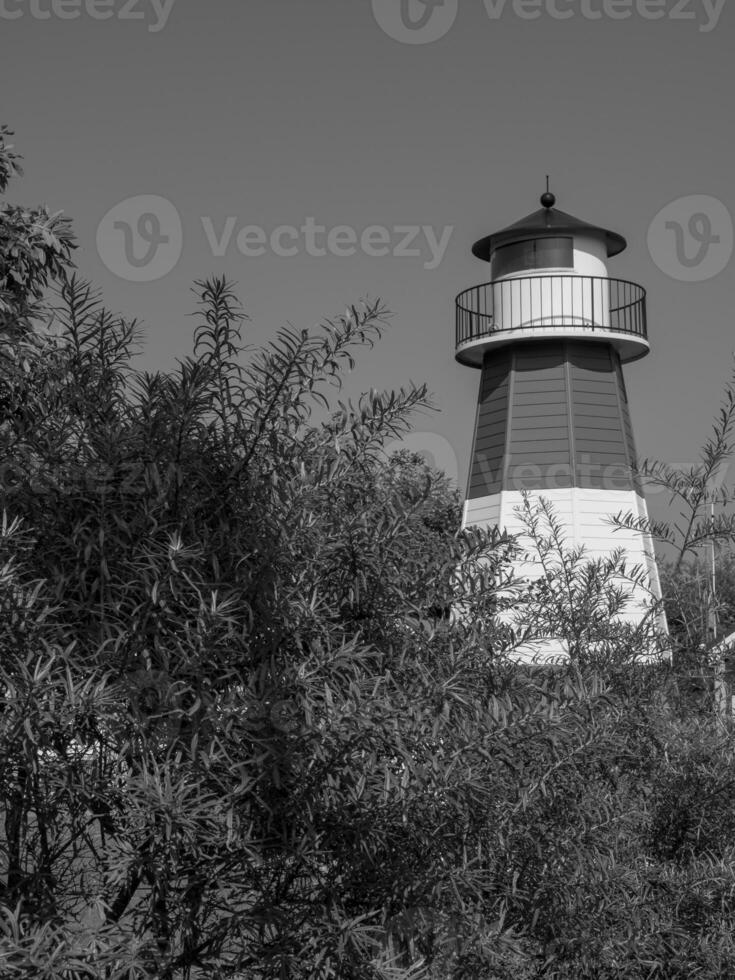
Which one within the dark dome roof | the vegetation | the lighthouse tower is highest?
the dark dome roof

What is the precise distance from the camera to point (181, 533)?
369cm

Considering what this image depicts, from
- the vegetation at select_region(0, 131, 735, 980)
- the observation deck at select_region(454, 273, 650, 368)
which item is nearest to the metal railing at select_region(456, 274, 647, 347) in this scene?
the observation deck at select_region(454, 273, 650, 368)

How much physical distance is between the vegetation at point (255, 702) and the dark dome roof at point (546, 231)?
76.3ft

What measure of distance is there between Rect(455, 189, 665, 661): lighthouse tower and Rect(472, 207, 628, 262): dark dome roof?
2 centimetres

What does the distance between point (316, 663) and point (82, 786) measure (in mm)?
697

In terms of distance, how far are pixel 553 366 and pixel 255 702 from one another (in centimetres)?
2410

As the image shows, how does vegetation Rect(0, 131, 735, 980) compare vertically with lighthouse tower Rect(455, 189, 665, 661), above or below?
below

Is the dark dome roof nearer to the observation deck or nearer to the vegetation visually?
the observation deck

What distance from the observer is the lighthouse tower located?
26.5 metres

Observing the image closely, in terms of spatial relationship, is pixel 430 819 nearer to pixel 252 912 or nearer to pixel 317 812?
pixel 317 812

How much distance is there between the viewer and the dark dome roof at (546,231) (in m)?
26.8

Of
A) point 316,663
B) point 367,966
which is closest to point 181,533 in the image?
point 316,663

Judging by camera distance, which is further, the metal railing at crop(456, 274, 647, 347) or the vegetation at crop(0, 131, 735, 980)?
the metal railing at crop(456, 274, 647, 347)

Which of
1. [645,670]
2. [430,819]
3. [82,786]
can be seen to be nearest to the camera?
[82,786]
